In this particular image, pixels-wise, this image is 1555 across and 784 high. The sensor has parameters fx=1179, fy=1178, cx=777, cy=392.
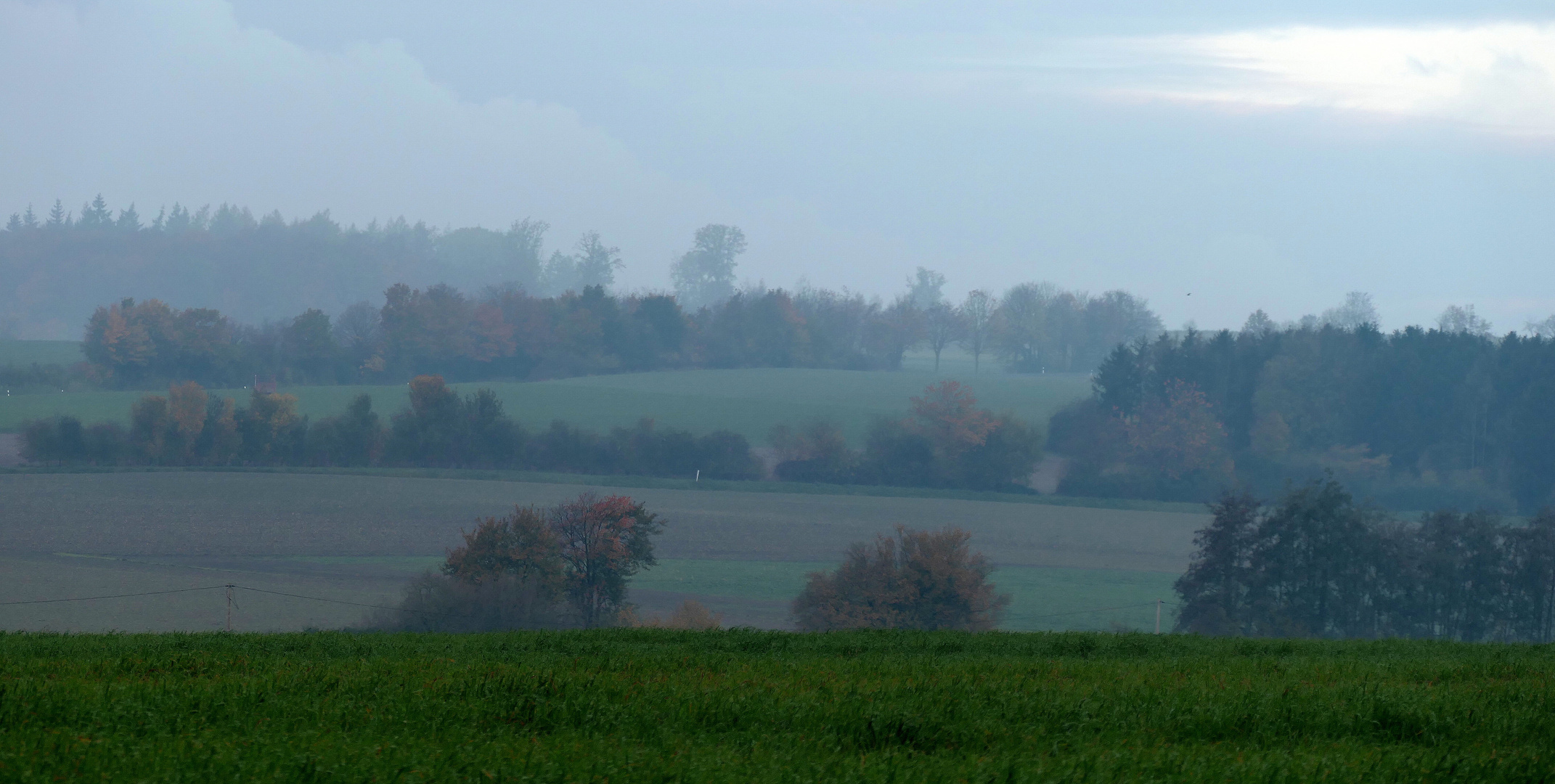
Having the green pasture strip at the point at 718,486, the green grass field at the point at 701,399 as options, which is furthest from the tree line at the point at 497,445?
the green grass field at the point at 701,399

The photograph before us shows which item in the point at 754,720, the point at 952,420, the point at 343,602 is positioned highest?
the point at 952,420

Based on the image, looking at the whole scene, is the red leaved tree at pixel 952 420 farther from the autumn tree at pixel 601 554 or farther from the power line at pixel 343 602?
the power line at pixel 343 602

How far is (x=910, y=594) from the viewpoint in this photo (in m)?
53.2

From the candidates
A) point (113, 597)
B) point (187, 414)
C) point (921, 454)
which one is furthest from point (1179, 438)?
point (113, 597)

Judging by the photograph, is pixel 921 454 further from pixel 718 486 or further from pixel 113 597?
pixel 113 597

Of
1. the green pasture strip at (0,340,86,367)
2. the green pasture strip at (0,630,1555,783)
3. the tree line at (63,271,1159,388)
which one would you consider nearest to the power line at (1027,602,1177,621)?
the green pasture strip at (0,630,1555,783)

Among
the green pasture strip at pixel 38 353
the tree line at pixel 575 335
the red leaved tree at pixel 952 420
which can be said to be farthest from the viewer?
the green pasture strip at pixel 38 353

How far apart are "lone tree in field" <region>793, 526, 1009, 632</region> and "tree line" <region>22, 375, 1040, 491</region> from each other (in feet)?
114

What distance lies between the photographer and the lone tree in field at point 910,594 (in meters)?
52.1

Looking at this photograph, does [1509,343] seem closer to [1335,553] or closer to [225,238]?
[1335,553]

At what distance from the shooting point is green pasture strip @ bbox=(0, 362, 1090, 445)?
324 ft

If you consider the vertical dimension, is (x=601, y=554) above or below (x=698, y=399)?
below

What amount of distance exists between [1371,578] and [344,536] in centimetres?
5342

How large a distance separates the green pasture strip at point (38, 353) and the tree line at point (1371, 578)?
110 meters
